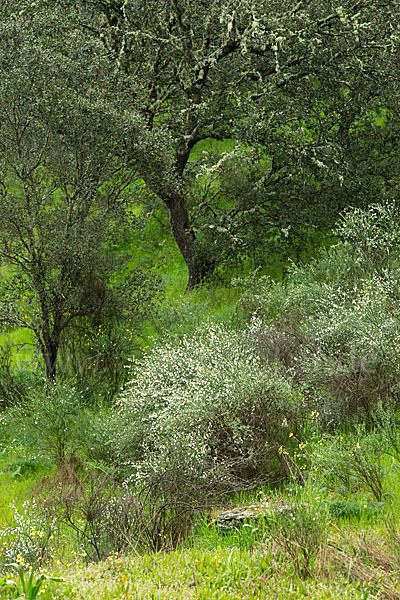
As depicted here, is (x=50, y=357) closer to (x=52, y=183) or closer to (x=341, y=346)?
(x=52, y=183)

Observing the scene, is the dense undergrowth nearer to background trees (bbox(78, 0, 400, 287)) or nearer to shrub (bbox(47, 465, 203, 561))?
shrub (bbox(47, 465, 203, 561))

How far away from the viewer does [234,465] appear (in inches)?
223

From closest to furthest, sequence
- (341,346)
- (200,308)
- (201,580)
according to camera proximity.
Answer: (201,580), (341,346), (200,308)

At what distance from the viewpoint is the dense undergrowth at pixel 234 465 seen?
3600 millimetres

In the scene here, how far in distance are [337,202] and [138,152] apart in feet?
14.3

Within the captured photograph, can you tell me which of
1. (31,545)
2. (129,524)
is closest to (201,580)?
(129,524)

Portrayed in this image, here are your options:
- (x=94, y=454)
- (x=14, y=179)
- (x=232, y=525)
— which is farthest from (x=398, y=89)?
(x=232, y=525)

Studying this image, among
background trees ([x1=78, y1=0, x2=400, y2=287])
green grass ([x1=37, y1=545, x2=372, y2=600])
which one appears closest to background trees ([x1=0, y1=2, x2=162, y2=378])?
background trees ([x1=78, y1=0, x2=400, y2=287])

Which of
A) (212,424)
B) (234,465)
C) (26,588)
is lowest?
(234,465)

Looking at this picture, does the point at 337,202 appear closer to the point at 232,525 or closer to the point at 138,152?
the point at 138,152

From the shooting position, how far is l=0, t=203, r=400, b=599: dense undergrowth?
360cm

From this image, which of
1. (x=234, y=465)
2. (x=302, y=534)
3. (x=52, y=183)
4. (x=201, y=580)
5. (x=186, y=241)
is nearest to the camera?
(x=201, y=580)

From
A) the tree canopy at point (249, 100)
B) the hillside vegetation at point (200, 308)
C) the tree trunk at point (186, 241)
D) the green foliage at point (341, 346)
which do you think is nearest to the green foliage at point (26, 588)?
the hillside vegetation at point (200, 308)

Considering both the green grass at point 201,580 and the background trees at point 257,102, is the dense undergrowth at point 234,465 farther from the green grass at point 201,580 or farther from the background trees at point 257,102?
the background trees at point 257,102
